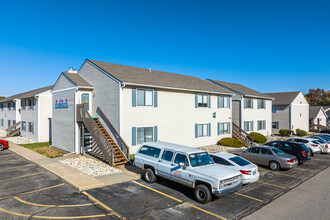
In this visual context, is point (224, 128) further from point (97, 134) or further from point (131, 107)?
Result: point (97, 134)

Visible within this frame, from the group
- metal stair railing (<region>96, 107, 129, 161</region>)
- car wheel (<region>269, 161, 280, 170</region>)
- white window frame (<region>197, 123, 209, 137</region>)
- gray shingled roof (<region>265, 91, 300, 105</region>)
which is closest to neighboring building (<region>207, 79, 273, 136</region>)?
gray shingled roof (<region>265, 91, 300, 105</region>)

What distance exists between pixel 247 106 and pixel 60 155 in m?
23.4

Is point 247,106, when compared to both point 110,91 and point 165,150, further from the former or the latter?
point 165,150

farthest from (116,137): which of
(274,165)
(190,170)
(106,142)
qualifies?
(274,165)

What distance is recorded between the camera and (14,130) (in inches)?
1237

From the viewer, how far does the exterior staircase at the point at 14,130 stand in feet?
97.4

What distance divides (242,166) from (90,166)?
9600 millimetres

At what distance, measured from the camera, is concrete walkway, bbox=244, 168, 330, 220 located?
7.89 m

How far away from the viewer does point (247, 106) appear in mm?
29250

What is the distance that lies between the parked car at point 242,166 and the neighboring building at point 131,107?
7240mm

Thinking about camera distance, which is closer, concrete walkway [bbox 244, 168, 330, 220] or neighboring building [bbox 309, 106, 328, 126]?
concrete walkway [bbox 244, 168, 330, 220]

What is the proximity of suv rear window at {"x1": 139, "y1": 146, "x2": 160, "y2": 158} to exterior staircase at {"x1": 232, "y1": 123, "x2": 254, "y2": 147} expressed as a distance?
15900 mm

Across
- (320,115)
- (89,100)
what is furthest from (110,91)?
(320,115)

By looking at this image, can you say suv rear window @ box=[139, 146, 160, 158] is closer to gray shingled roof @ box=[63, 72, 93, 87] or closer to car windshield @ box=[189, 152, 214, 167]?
car windshield @ box=[189, 152, 214, 167]
